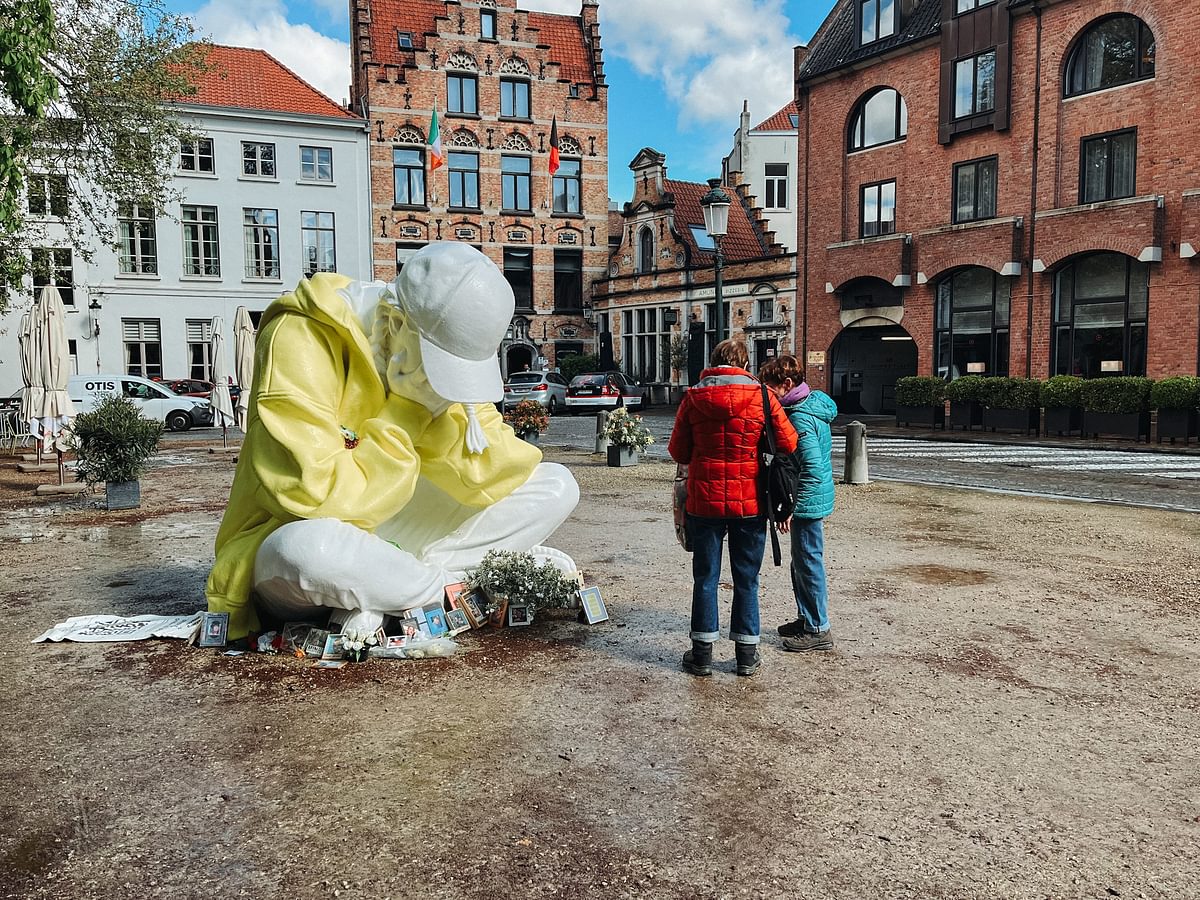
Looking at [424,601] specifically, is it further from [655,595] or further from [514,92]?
[514,92]

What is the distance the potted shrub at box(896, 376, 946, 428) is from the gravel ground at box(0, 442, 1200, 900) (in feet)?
59.9

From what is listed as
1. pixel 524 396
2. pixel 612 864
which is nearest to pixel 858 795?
pixel 612 864

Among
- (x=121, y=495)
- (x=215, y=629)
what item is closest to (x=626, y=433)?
(x=121, y=495)

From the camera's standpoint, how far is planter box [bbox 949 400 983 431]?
23.3 metres

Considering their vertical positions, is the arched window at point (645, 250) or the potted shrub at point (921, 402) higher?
the arched window at point (645, 250)

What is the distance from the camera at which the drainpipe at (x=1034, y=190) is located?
22734 millimetres

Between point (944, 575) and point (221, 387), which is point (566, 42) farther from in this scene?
point (944, 575)

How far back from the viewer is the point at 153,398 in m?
25.9

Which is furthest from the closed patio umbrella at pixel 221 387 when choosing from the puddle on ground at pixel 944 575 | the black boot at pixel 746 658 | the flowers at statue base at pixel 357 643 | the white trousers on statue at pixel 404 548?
the black boot at pixel 746 658

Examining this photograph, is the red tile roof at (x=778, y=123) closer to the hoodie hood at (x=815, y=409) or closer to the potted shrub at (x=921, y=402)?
the potted shrub at (x=921, y=402)

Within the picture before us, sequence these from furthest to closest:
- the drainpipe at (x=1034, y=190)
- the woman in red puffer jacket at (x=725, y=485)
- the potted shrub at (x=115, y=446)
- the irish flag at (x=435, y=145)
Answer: the irish flag at (x=435, y=145)
the drainpipe at (x=1034, y=190)
the potted shrub at (x=115, y=446)
the woman in red puffer jacket at (x=725, y=485)

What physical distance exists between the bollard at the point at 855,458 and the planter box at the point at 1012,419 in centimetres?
1128

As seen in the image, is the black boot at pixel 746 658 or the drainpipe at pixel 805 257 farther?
the drainpipe at pixel 805 257

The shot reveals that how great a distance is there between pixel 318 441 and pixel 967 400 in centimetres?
2145
